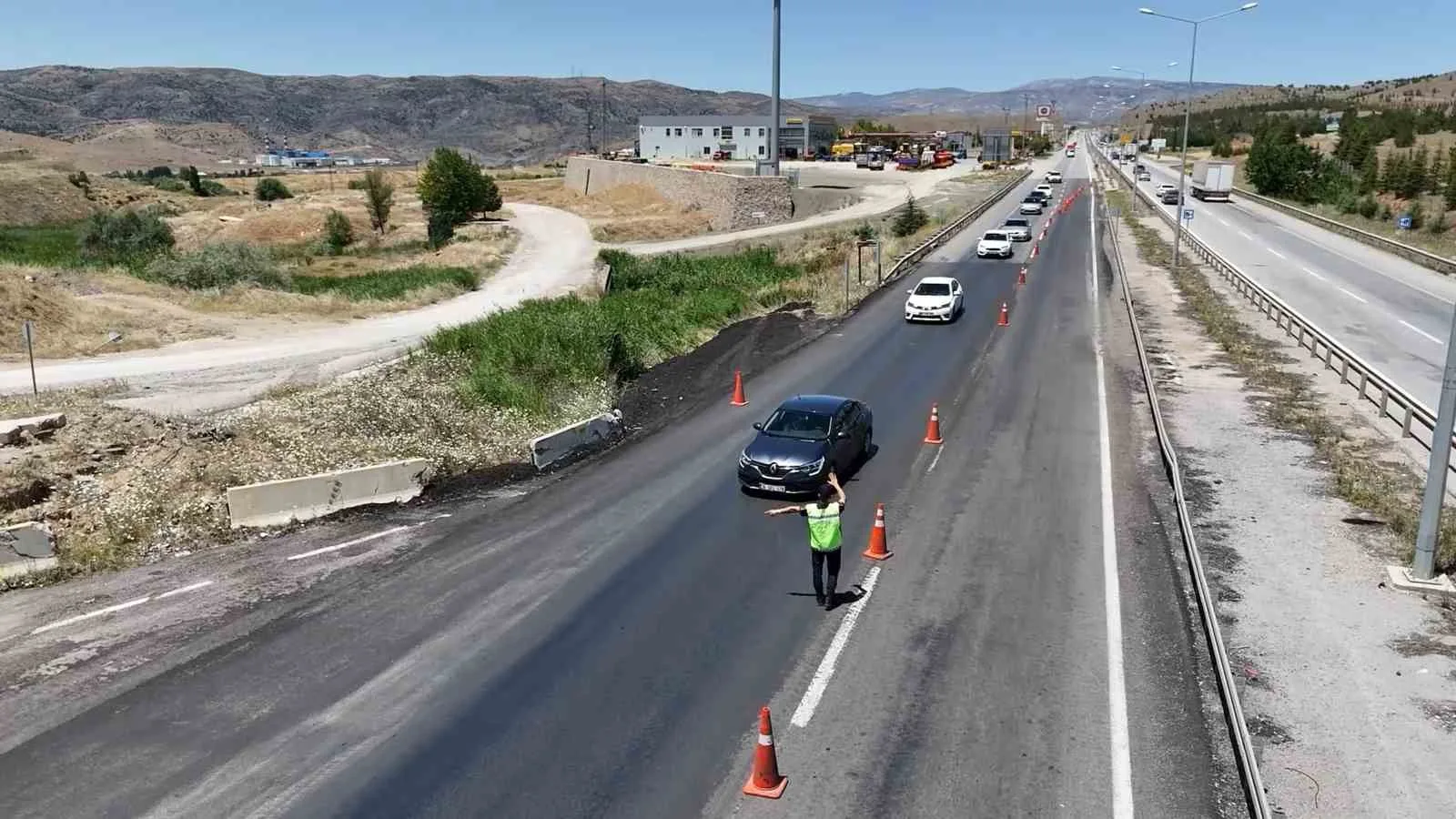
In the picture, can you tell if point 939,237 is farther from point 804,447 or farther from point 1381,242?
point 804,447

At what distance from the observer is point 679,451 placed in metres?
20.1

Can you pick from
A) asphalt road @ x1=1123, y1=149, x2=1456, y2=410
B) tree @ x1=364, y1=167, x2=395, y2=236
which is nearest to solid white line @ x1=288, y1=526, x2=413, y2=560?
asphalt road @ x1=1123, y1=149, x2=1456, y2=410

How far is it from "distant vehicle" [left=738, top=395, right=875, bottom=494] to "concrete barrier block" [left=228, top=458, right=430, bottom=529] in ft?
18.6

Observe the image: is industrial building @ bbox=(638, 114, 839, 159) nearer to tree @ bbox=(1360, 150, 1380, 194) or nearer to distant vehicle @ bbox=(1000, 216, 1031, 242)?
tree @ bbox=(1360, 150, 1380, 194)

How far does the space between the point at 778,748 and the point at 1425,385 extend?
2223 centimetres

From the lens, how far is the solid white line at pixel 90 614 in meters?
12.3

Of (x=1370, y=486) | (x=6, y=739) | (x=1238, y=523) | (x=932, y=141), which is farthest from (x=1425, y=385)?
(x=932, y=141)

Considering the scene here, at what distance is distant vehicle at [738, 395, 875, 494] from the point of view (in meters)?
16.5

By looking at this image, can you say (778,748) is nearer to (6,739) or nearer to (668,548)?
(668,548)

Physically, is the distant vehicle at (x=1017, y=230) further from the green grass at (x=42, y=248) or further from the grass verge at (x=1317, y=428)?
the green grass at (x=42, y=248)

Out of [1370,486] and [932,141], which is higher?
[932,141]

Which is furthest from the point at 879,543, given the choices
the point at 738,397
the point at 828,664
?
the point at 738,397

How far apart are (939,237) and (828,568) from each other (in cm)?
4754

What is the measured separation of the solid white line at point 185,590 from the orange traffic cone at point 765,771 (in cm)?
861
